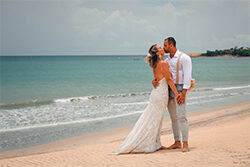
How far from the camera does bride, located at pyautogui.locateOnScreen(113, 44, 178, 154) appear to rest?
5.32 meters

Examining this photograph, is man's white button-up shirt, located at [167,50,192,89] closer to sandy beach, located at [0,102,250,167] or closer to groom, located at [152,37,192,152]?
groom, located at [152,37,192,152]

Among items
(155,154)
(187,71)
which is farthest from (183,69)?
(155,154)

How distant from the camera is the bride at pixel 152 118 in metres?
5.32

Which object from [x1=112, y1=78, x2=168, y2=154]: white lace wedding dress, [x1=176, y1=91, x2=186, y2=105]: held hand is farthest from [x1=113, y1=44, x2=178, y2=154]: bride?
[x1=176, y1=91, x2=186, y2=105]: held hand

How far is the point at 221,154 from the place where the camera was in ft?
17.0

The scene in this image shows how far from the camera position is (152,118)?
5461 millimetres

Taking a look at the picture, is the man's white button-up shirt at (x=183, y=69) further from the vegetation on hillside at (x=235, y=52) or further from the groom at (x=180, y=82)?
the vegetation on hillside at (x=235, y=52)

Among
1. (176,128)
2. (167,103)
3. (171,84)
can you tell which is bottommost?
(176,128)

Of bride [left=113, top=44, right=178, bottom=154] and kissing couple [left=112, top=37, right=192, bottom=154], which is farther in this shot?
bride [left=113, top=44, right=178, bottom=154]

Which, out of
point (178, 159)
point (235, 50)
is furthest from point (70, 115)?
point (235, 50)

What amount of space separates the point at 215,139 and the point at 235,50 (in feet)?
442

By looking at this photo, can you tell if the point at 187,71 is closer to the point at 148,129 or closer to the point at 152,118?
the point at 152,118

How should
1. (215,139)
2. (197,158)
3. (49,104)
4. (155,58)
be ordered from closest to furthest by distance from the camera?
(197,158), (155,58), (215,139), (49,104)

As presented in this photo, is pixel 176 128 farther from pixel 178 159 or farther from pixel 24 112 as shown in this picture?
pixel 24 112
